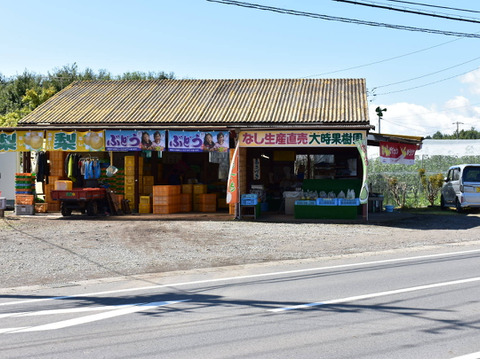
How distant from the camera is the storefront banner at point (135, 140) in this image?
20250 millimetres

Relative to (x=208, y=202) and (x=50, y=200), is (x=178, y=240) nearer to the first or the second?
(x=208, y=202)

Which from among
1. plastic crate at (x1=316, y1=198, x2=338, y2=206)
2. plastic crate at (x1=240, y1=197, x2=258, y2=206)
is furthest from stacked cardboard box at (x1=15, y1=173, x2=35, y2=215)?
→ plastic crate at (x1=316, y1=198, x2=338, y2=206)

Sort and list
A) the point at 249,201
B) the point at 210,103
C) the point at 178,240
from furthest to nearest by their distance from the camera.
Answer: the point at 210,103, the point at 249,201, the point at 178,240

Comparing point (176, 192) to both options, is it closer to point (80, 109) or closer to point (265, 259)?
point (80, 109)

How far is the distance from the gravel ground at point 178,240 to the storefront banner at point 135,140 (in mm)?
2507

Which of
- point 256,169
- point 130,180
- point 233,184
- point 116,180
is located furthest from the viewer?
point 256,169

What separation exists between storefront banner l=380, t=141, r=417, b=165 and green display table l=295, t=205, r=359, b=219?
6.89ft

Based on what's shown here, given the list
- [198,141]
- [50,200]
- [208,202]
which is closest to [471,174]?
[208,202]

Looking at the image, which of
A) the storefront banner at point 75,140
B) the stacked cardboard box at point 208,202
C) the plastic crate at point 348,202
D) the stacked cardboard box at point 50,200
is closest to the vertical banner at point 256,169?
the stacked cardboard box at point 208,202

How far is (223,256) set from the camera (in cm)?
1231

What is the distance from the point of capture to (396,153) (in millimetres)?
20000

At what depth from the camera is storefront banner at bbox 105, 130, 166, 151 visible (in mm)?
20250

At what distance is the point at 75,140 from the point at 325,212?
30.7 feet

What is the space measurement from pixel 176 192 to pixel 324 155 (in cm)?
624
